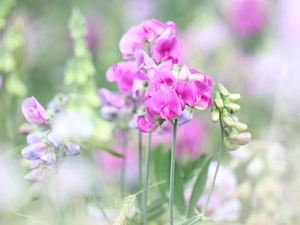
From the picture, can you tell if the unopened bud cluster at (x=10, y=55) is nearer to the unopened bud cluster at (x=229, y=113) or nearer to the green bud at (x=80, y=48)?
the green bud at (x=80, y=48)

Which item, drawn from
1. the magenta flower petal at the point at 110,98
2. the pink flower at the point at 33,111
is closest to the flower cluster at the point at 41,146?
the pink flower at the point at 33,111

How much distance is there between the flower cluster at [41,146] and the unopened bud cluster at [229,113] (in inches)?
6.1

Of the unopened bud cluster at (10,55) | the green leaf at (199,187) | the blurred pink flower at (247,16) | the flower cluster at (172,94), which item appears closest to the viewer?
the flower cluster at (172,94)

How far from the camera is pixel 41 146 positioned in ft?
2.09

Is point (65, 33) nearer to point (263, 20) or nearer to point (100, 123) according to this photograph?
point (263, 20)

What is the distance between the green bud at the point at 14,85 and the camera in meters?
0.99

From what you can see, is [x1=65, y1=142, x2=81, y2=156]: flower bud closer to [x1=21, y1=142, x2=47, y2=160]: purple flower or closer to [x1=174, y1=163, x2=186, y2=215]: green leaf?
[x1=21, y1=142, x2=47, y2=160]: purple flower

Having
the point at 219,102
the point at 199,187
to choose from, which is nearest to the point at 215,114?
the point at 219,102

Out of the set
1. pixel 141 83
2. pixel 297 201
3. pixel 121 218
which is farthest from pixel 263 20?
pixel 121 218

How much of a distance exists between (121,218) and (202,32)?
132 centimetres

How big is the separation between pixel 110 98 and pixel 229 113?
0.59ft

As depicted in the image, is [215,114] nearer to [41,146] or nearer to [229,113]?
[229,113]

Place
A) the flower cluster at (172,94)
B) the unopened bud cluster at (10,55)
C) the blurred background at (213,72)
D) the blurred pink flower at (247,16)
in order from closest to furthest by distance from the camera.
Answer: the flower cluster at (172,94) → the blurred background at (213,72) → the unopened bud cluster at (10,55) → the blurred pink flower at (247,16)

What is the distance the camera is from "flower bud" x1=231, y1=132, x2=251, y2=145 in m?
0.65
